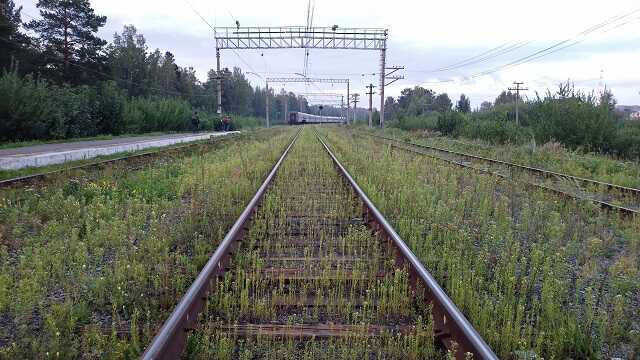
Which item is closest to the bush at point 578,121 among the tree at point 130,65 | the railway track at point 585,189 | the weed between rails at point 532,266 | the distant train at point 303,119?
the railway track at point 585,189

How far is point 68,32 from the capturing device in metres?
48.9

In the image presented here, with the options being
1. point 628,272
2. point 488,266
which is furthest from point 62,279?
point 628,272

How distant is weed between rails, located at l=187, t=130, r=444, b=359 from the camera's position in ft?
10.8

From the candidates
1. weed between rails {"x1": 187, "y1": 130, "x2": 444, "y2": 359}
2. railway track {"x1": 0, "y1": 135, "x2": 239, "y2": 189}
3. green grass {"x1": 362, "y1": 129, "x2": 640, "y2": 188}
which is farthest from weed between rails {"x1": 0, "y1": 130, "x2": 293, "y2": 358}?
green grass {"x1": 362, "y1": 129, "x2": 640, "y2": 188}

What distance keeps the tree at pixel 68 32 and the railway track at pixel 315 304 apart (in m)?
49.4

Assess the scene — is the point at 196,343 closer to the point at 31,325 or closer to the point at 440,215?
the point at 31,325

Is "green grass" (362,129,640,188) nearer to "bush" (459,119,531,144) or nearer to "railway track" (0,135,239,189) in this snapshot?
"bush" (459,119,531,144)

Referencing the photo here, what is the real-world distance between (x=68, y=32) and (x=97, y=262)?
167 ft

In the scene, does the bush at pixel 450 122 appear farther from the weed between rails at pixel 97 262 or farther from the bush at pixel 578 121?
the weed between rails at pixel 97 262

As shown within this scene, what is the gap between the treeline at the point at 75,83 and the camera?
2625cm

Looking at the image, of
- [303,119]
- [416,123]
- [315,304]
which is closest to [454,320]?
[315,304]

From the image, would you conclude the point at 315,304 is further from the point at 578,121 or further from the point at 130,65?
the point at 130,65

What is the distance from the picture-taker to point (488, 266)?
17.2 ft

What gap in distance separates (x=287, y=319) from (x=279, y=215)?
12.5 feet
